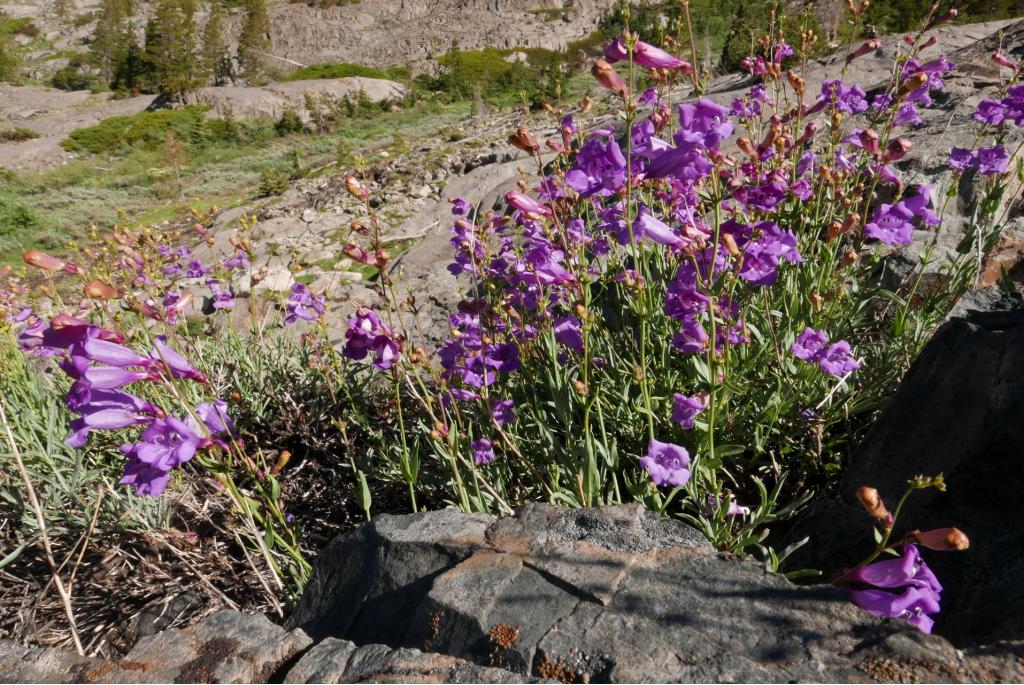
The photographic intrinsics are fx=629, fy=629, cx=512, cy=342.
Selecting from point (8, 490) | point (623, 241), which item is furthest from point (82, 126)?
point (623, 241)

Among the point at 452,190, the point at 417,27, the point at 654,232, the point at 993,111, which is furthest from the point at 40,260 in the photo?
the point at 417,27

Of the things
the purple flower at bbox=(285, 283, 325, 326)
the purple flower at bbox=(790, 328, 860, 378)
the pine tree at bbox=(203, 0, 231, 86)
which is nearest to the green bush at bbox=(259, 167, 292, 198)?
the purple flower at bbox=(285, 283, 325, 326)

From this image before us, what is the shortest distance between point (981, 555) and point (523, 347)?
1.70 meters

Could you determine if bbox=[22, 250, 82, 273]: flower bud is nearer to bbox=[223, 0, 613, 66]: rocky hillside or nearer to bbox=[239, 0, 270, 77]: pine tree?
bbox=[239, 0, 270, 77]: pine tree

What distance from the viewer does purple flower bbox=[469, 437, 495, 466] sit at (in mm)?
2541

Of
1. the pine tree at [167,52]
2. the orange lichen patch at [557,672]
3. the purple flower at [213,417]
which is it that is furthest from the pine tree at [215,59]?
the orange lichen patch at [557,672]

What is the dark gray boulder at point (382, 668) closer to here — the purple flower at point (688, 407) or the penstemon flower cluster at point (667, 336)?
the penstemon flower cluster at point (667, 336)

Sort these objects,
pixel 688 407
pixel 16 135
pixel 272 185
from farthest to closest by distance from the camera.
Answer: pixel 16 135 → pixel 272 185 → pixel 688 407

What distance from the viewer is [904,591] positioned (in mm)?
1466

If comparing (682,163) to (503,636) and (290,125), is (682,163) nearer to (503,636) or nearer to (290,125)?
(503,636)

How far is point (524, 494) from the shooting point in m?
2.57

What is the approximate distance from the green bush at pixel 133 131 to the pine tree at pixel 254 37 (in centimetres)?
1276

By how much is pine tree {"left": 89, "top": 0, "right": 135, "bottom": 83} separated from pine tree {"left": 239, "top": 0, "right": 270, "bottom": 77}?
371 inches

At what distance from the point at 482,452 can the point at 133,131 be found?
32834mm
